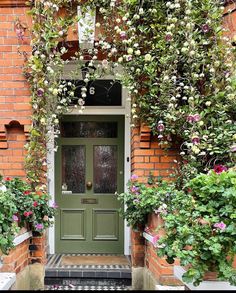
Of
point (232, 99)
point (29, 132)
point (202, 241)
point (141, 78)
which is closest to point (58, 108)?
point (29, 132)

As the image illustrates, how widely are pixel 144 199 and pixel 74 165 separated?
187 centimetres

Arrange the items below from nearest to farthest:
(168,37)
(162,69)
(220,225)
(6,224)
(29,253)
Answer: (220,225) < (6,224) < (168,37) < (162,69) < (29,253)

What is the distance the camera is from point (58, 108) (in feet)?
13.6

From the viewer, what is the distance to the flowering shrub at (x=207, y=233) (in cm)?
232

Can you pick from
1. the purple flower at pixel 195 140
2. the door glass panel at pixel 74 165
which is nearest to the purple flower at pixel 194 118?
the purple flower at pixel 195 140

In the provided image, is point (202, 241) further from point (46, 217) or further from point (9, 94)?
point (9, 94)

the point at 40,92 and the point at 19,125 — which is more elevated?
the point at 40,92

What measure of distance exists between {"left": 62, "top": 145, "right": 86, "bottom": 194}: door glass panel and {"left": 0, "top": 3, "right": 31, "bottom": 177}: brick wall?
1083 millimetres

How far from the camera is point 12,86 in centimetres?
434

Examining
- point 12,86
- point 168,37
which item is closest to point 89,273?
point 12,86

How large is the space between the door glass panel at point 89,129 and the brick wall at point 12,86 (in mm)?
1098

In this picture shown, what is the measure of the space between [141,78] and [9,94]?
164cm

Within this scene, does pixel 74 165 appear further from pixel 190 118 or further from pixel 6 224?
pixel 6 224

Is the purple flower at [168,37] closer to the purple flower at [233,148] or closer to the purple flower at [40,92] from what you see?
the purple flower at [233,148]
